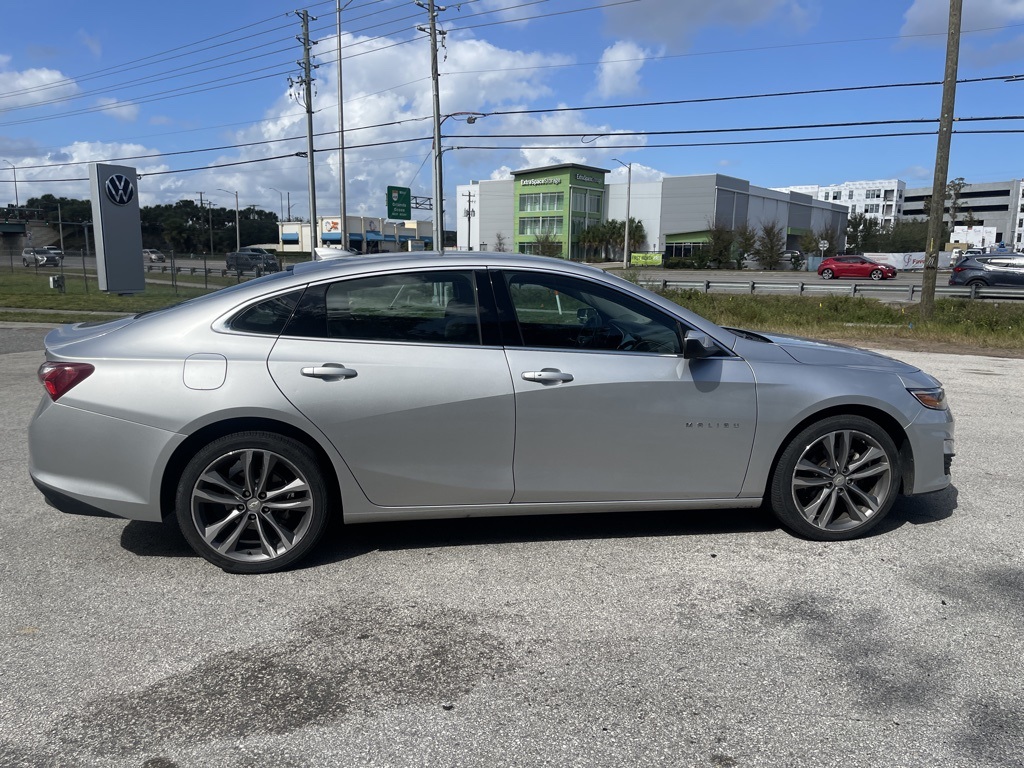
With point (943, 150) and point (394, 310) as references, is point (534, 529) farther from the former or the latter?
point (943, 150)

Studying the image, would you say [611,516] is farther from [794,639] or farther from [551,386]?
[794,639]

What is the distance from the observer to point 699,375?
423 centimetres

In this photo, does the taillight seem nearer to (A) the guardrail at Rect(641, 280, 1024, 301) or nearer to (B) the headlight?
(B) the headlight

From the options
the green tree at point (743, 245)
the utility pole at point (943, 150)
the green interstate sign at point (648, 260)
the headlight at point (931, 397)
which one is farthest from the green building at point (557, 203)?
the headlight at point (931, 397)

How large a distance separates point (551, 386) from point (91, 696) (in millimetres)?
2413

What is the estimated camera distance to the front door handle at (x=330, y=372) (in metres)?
3.93

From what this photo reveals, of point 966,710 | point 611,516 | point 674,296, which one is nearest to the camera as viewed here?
point 966,710

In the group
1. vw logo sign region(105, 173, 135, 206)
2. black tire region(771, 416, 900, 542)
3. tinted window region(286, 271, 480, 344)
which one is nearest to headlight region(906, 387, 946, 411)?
black tire region(771, 416, 900, 542)

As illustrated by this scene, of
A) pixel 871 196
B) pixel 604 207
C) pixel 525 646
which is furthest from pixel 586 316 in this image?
pixel 871 196

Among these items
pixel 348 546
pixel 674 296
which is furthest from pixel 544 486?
pixel 674 296

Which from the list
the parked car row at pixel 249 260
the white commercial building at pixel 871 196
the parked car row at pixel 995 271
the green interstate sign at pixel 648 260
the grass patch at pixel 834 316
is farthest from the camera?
the white commercial building at pixel 871 196

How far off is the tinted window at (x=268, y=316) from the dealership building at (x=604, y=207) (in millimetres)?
84578

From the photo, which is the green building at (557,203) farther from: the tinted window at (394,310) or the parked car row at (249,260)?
the tinted window at (394,310)

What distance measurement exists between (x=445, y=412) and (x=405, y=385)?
25 cm
